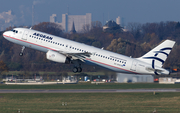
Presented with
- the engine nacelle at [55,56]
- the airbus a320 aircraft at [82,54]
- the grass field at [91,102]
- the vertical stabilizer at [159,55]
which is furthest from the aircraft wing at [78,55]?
the vertical stabilizer at [159,55]

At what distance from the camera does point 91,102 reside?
49312 millimetres

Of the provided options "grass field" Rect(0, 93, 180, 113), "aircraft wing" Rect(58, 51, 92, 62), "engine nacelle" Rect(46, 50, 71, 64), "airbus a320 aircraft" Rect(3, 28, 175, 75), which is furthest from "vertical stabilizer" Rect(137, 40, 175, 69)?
"engine nacelle" Rect(46, 50, 71, 64)

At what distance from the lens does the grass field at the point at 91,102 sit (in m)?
42.8

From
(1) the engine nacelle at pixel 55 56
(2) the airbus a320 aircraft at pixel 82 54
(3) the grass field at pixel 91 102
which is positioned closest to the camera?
(3) the grass field at pixel 91 102

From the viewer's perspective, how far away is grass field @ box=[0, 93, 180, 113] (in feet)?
140

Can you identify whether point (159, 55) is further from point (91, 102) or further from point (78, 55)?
point (91, 102)

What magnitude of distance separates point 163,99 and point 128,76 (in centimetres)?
2923

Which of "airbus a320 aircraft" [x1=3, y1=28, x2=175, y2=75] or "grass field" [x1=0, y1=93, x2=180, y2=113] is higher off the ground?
"airbus a320 aircraft" [x1=3, y1=28, x2=175, y2=75]

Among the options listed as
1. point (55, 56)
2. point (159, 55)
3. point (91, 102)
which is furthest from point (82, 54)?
point (159, 55)

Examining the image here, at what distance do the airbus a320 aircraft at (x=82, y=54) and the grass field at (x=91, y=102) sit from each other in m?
5.38

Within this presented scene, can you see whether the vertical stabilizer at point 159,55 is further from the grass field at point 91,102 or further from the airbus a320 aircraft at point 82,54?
the grass field at point 91,102

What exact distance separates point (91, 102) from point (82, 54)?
424 inches

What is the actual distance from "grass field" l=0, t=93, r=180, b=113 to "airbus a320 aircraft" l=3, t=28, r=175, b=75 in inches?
212

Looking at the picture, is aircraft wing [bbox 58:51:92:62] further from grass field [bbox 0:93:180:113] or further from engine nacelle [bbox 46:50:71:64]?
grass field [bbox 0:93:180:113]
